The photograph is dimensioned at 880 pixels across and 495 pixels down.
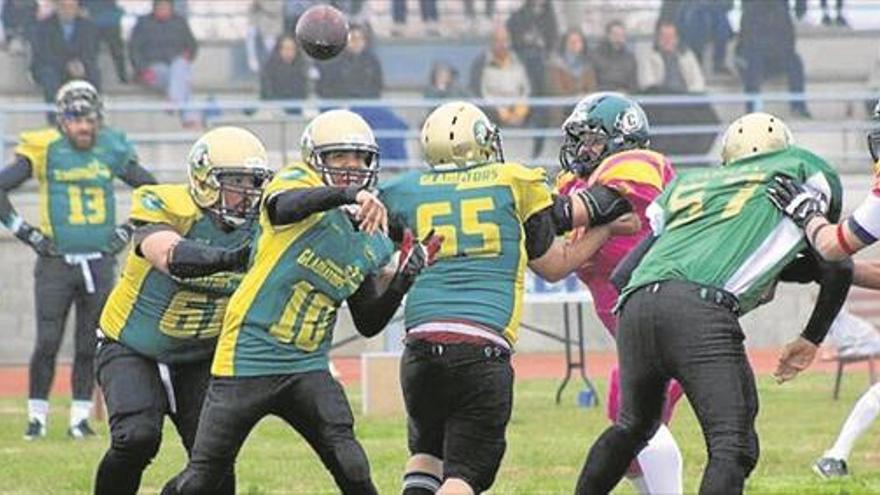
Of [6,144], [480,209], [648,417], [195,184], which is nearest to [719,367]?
[648,417]

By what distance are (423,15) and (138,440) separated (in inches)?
595

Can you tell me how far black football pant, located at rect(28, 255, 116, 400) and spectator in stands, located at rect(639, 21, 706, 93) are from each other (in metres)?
9.40

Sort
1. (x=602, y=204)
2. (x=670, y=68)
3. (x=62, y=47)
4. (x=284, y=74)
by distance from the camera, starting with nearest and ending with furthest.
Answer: (x=602, y=204) → (x=62, y=47) → (x=284, y=74) → (x=670, y=68)

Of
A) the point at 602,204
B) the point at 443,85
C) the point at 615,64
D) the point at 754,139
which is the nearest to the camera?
the point at 754,139

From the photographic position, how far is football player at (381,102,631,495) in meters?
8.12

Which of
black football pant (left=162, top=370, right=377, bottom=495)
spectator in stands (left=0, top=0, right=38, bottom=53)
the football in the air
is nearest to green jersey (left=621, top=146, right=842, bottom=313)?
black football pant (left=162, top=370, right=377, bottom=495)

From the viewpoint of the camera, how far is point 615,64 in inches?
864

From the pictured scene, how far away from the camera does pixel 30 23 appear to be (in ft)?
71.4

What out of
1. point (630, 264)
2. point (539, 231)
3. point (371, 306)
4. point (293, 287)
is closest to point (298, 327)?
point (293, 287)

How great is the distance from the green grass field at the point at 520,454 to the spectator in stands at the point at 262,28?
7.40m

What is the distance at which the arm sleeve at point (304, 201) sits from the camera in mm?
7723

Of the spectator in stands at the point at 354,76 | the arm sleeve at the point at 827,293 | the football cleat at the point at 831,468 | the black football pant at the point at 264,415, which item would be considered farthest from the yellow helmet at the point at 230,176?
the spectator in stands at the point at 354,76

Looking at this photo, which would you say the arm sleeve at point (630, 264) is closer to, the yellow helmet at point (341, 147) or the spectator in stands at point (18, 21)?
the yellow helmet at point (341, 147)

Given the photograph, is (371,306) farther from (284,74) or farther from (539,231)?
(284,74)
